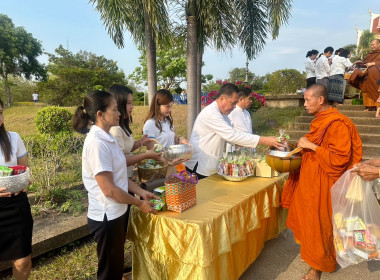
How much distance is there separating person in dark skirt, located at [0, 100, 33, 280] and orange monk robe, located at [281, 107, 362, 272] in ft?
8.32

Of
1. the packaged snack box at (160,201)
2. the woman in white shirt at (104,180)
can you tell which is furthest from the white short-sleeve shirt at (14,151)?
the packaged snack box at (160,201)

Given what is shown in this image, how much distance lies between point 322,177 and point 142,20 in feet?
19.3

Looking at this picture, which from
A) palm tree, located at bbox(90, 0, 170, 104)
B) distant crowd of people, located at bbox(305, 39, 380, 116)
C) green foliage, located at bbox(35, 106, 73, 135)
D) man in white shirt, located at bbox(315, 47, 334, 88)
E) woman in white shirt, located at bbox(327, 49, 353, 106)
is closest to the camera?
palm tree, located at bbox(90, 0, 170, 104)

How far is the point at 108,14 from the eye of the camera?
584 cm

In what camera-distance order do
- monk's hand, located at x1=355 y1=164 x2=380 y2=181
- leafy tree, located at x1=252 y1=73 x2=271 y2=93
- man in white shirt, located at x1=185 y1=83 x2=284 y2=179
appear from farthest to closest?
leafy tree, located at x1=252 y1=73 x2=271 y2=93, man in white shirt, located at x1=185 y1=83 x2=284 y2=179, monk's hand, located at x1=355 y1=164 x2=380 y2=181

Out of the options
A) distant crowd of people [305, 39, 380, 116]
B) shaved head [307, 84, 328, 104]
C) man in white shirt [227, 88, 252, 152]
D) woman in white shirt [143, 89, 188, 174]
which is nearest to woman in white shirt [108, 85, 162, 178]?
woman in white shirt [143, 89, 188, 174]

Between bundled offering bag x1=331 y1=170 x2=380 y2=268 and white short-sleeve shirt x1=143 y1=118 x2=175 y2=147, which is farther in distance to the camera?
white short-sleeve shirt x1=143 y1=118 x2=175 y2=147

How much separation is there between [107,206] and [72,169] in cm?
354

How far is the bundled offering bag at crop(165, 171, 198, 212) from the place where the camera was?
2.01m

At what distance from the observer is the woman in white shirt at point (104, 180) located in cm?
171

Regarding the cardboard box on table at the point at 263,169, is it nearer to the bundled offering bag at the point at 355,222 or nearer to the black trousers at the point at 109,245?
the bundled offering bag at the point at 355,222

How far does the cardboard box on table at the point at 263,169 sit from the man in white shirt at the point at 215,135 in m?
0.20

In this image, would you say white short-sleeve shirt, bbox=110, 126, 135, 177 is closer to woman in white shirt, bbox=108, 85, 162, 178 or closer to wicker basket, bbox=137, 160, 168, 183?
woman in white shirt, bbox=108, 85, 162, 178

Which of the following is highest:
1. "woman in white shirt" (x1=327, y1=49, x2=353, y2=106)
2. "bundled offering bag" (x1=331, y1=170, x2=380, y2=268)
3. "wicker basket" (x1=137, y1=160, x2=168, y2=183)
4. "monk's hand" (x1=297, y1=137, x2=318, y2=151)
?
"woman in white shirt" (x1=327, y1=49, x2=353, y2=106)
